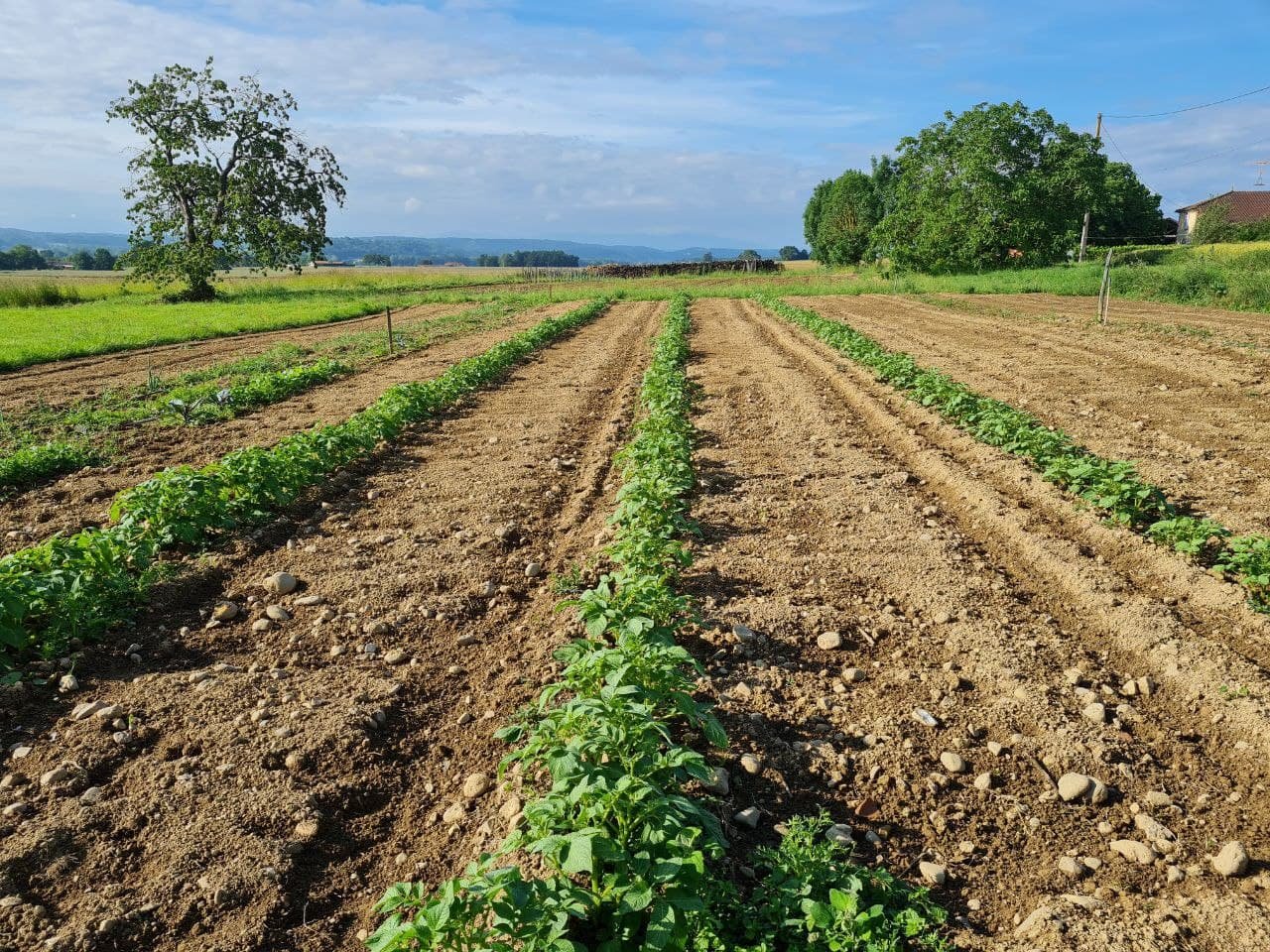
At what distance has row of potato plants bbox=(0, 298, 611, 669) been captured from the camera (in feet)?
15.9

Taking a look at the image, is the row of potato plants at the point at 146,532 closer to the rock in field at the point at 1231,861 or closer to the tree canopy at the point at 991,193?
the rock in field at the point at 1231,861

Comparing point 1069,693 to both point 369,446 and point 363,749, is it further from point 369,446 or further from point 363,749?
point 369,446

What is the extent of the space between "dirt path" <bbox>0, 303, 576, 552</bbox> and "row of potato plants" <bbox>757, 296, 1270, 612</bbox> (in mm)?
8242

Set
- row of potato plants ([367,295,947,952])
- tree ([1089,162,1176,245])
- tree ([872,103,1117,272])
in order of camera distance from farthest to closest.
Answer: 1. tree ([1089,162,1176,245])
2. tree ([872,103,1117,272])
3. row of potato plants ([367,295,947,952])

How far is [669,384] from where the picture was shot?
11.6 m

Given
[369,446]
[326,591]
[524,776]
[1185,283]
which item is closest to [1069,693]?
[524,776]

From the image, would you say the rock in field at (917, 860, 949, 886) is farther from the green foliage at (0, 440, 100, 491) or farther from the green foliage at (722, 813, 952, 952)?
the green foliage at (0, 440, 100, 491)

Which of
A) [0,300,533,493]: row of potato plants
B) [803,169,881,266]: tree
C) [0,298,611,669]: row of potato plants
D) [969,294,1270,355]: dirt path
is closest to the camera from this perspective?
Answer: [0,298,611,669]: row of potato plants

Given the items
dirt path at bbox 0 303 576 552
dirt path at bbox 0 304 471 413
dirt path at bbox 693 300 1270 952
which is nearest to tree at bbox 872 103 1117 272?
dirt path at bbox 0 304 471 413

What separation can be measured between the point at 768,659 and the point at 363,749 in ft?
7.46

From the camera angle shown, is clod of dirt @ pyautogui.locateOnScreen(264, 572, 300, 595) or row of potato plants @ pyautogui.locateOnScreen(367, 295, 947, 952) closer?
row of potato plants @ pyautogui.locateOnScreen(367, 295, 947, 952)

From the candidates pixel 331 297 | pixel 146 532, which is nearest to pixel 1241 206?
pixel 331 297

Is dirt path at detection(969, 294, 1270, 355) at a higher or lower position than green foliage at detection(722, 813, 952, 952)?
higher

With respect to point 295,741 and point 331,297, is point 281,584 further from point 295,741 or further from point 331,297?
point 331,297
